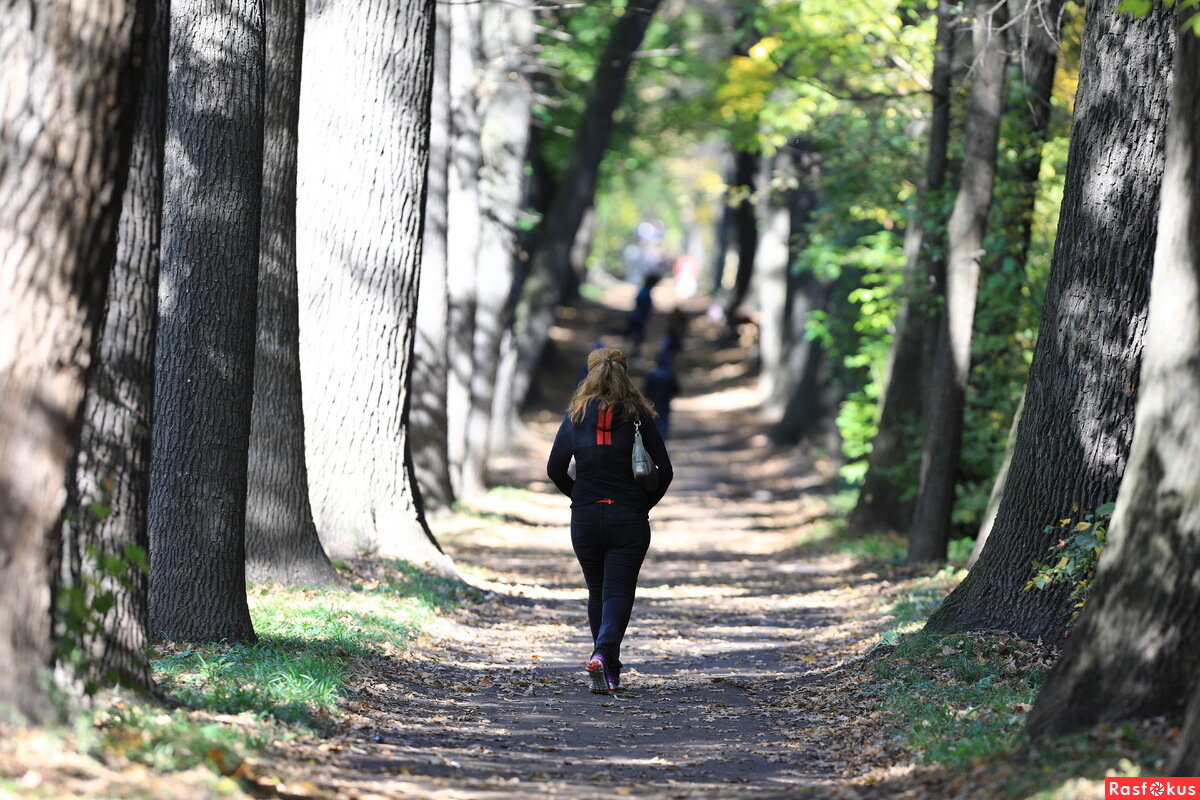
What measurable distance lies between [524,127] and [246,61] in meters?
13.1

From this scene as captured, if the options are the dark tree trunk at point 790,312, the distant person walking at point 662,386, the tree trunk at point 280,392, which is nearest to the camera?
the tree trunk at point 280,392

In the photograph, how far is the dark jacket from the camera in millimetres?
8750

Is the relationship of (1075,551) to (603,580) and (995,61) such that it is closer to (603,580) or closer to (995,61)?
(603,580)

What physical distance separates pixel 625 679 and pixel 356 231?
4710 millimetres

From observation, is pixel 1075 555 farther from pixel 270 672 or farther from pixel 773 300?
pixel 773 300

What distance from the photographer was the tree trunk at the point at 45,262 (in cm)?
505

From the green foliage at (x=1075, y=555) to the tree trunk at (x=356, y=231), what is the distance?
5897 millimetres

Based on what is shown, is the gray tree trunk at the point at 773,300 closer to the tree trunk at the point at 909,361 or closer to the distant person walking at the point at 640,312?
the distant person walking at the point at 640,312

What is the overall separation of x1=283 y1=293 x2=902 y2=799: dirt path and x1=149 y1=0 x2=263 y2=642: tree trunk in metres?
1.11

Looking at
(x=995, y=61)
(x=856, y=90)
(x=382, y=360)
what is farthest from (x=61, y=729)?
(x=856, y=90)

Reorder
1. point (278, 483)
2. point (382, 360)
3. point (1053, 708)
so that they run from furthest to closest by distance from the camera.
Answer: point (382, 360) → point (278, 483) → point (1053, 708)

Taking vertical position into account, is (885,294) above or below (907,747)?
above

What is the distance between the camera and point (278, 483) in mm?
10516

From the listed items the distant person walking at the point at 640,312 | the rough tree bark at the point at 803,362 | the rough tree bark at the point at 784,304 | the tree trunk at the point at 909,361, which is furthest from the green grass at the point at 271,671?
the distant person walking at the point at 640,312
